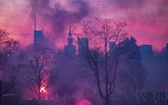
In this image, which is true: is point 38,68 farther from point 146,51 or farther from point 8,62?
point 146,51

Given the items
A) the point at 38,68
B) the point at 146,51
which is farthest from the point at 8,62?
the point at 146,51

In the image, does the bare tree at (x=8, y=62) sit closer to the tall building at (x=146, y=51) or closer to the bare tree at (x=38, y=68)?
the bare tree at (x=38, y=68)

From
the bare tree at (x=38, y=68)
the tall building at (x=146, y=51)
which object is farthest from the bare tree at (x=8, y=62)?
the tall building at (x=146, y=51)

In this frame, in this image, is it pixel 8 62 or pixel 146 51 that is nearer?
pixel 8 62

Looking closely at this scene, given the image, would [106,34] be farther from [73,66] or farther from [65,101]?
[73,66]

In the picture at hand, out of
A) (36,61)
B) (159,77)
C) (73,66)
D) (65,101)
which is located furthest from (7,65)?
(159,77)

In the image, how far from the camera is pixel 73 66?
172ft

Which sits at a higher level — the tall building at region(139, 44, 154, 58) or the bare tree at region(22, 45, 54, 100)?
the tall building at region(139, 44, 154, 58)

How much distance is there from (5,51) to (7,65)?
6.28 metres

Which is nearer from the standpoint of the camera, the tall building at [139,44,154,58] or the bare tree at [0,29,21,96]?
the bare tree at [0,29,21,96]

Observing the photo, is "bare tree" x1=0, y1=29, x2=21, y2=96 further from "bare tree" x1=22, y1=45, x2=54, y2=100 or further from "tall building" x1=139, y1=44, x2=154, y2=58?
"tall building" x1=139, y1=44, x2=154, y2=58

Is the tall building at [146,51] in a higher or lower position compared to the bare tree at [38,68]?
higher

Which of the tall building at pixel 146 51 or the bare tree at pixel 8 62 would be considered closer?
the bare tree at pixel 8 62

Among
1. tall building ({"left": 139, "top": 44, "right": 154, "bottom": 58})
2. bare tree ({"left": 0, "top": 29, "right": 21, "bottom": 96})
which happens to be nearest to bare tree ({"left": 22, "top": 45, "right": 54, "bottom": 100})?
bare tree ({"left": 0, "top": 29, "right": 21, "bottom": 96})
